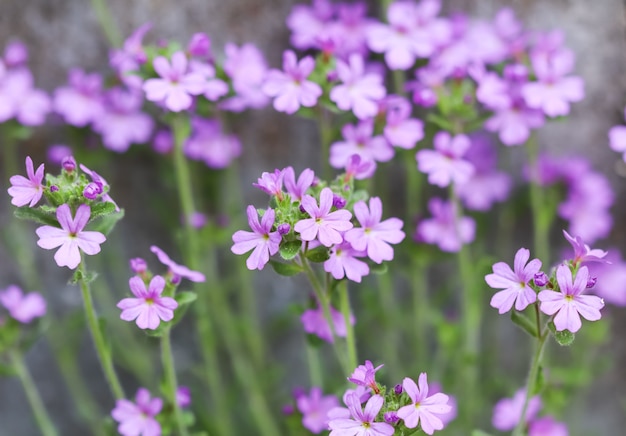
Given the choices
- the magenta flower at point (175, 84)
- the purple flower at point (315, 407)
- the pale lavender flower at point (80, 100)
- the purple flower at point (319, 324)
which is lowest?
the purple flower at point (315, 407)

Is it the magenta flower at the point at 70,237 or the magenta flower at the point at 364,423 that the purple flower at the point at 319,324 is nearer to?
the magenta flower at the point at 364,423

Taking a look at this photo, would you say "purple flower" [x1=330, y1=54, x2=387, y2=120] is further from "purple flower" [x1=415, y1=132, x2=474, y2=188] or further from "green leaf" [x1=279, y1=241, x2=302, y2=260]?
"green leaf" [x1=279, y1=241, x2=302, y2=260]

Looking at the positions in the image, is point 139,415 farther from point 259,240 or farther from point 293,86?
point 293,86

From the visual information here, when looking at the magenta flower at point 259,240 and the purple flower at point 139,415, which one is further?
the purple flower at point 139,415

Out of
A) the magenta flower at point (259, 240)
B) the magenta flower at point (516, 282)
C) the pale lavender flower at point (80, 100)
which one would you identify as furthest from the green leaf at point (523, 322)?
the pale lavender flower at point (80, 100)

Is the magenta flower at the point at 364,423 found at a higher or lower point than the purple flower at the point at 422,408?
lower

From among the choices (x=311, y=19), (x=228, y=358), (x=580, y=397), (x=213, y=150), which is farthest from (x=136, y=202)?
(x=580, y=397)

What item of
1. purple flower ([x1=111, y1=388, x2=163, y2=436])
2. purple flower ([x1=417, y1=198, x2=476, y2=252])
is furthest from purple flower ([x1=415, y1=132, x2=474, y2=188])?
purple flower ([x1=111, y1=388, x2=163, y2=436])
